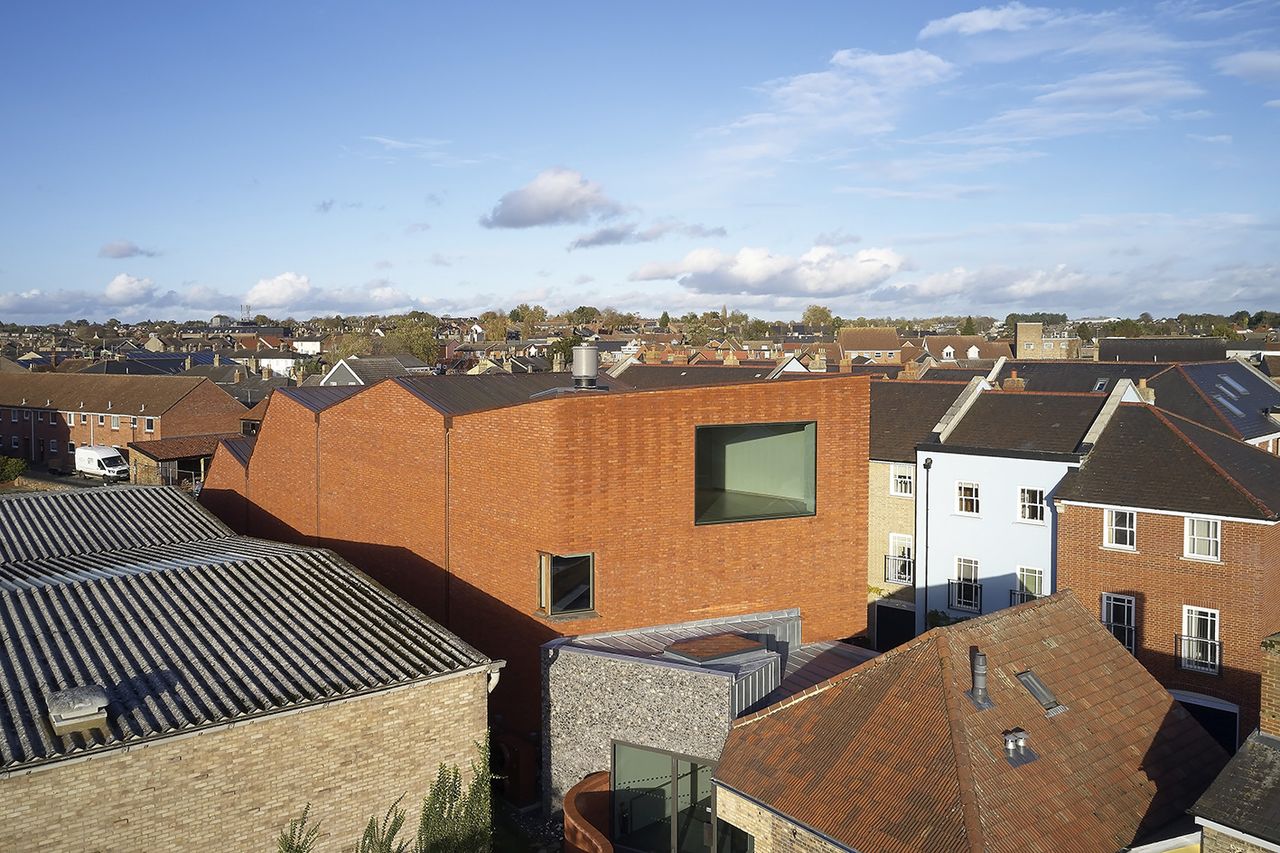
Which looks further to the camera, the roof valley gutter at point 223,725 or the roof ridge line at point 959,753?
the roof valley gutter at point 223,725

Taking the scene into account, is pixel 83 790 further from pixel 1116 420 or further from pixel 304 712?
pixel 1116 420

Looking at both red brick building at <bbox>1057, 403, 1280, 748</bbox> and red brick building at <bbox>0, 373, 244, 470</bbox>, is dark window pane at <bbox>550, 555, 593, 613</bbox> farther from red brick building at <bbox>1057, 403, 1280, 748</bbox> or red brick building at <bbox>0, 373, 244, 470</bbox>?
red brick building at <bbox>0, 373, 244, 470</bbox>

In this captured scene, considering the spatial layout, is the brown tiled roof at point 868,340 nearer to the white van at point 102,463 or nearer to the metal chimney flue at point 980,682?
the white van at point 102,463

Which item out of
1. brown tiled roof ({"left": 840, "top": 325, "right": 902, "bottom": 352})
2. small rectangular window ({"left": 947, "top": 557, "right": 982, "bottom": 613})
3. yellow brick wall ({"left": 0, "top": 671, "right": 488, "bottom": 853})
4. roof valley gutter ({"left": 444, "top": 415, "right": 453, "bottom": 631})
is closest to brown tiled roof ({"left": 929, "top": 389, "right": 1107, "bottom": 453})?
small rectangular window ({"left": 947, "top": 557, "right": 982, "bottom": 613})

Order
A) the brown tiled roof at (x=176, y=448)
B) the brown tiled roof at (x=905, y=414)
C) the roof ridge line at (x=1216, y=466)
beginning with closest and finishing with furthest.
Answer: the roof ridge line at (x=1216, y=466) → the brown tiled roof at (x=905, y=414) → the brown tiled roof at (x=176, y=448)

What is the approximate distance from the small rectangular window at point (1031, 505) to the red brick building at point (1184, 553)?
4.20 feet

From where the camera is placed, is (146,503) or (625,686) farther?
(146,503)

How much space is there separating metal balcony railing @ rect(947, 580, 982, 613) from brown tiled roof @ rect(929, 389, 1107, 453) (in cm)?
414

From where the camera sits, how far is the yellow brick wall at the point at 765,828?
12078 mm

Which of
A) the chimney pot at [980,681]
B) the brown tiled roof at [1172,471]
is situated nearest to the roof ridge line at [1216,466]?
the brown tiled roof at [1172,471]

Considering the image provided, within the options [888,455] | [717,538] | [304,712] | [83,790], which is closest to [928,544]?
[888,455]

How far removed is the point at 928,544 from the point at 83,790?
79.8 feet

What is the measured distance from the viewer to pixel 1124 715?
14.2 m

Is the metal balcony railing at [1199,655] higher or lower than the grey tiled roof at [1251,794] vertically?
lower
